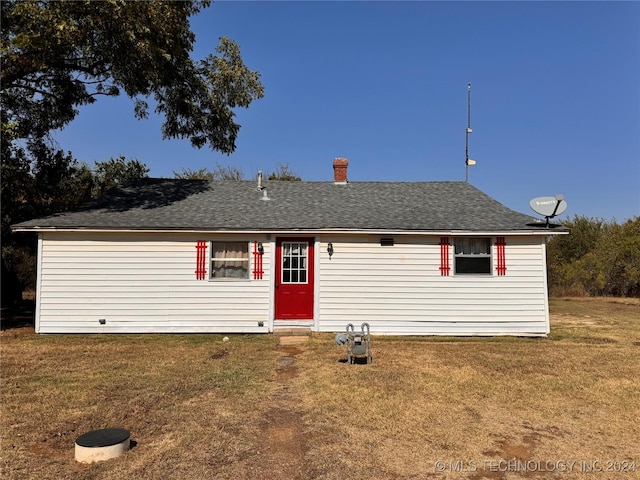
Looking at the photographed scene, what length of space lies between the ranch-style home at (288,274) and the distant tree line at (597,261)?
44.6 feet

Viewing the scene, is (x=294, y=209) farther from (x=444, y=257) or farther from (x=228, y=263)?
(x=444, y=257)

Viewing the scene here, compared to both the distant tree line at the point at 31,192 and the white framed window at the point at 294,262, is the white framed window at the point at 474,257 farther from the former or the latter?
the distant tree line at the point at 31,192

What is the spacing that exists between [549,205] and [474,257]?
2261 millimetres

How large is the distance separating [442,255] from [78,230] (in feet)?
30.5

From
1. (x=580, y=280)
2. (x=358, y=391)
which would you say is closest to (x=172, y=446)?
(x=358, y=391)

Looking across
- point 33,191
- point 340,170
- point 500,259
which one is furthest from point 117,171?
point 500,259

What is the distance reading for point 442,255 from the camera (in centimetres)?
1094

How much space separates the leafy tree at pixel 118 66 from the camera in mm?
9547

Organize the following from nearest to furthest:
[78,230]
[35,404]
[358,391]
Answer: [35,404] → [358,391] → [78,230]

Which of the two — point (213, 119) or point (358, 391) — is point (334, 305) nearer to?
point (358, 391)

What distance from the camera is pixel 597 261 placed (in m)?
21.5

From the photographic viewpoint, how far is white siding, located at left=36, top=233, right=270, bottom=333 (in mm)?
10586

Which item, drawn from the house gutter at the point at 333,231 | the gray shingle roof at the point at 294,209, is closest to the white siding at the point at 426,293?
the house gutter at the point at 333,231

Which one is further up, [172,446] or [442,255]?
[442,255]
